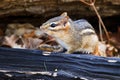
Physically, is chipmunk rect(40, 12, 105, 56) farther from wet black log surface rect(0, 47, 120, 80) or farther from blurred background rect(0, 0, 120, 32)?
blurred background rect(0, 0, 120, 32)

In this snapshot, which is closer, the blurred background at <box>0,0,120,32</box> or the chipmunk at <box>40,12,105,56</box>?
the chipmunk at <box>40,12,105,56</box>

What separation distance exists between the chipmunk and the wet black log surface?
248mm

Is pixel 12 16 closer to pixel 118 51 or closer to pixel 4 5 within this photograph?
pixel 4 5

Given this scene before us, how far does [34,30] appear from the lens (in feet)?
16.2

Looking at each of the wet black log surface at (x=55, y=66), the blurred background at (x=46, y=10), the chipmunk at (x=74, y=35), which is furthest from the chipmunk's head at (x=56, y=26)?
the blurred background at (x=46, y=10)

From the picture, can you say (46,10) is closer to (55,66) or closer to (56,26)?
(56,26)

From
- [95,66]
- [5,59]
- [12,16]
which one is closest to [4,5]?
[12,16]

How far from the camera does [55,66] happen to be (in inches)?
A: 150

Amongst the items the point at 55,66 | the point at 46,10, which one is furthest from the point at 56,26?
the point at 46,10

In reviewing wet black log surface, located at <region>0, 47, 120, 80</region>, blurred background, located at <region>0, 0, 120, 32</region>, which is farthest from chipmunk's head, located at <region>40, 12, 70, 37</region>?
blurred background, located at <region>0, 0, 120, 32</region>

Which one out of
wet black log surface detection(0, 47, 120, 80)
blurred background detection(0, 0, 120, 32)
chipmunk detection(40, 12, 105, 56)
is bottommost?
wet black log surface detection(0, 47, 120, 80)

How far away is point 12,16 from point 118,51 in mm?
1481

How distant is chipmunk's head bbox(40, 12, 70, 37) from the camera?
368cm

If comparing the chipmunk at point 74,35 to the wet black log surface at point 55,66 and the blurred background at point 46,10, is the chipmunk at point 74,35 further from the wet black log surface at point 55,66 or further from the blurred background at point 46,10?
the blurred background at point 46,10
